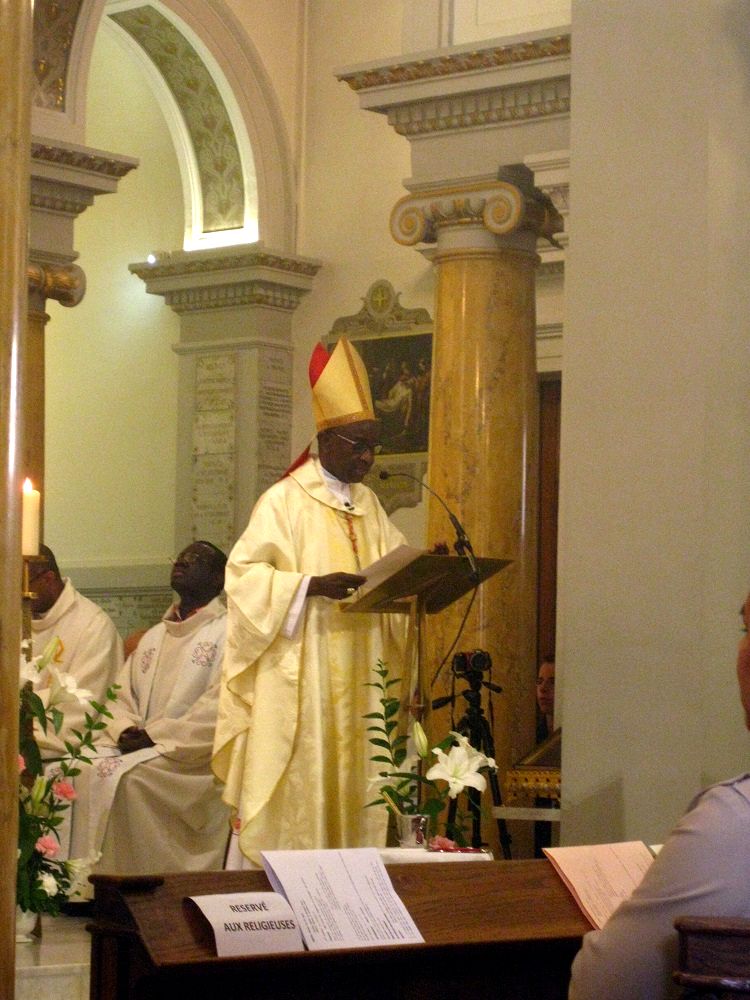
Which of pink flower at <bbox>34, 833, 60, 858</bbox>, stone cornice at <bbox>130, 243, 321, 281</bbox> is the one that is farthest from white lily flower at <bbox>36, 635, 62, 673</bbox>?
stone cornice at <bbox>130, 243, 321, 281</bbox>

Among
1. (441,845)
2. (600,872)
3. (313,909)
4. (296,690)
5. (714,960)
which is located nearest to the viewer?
(714,960)

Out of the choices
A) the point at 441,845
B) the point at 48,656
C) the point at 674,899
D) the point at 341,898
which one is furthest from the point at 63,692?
the point at 674,899

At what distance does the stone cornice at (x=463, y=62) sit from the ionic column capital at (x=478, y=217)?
55 cm

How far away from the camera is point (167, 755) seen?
7633 millimetres

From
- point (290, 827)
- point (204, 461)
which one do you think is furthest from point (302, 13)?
point (290, 827)

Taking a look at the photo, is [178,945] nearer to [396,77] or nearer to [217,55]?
[396,77]

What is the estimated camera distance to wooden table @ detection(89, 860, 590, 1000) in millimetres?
2885

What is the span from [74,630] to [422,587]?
3.12m

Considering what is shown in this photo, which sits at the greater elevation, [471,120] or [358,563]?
[471,120]

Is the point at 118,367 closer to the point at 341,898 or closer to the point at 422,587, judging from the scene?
the point at 422,587

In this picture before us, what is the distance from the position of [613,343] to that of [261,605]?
173 cm

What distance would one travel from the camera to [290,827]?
6.12m

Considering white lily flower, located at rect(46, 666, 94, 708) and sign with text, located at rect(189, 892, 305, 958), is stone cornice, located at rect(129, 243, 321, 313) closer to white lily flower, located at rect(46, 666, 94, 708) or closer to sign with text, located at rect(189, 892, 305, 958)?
white lily flower, located at rect(46, 666, 94, 708)

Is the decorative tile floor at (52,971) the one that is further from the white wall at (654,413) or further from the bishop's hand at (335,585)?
the white wall at (654,413)
